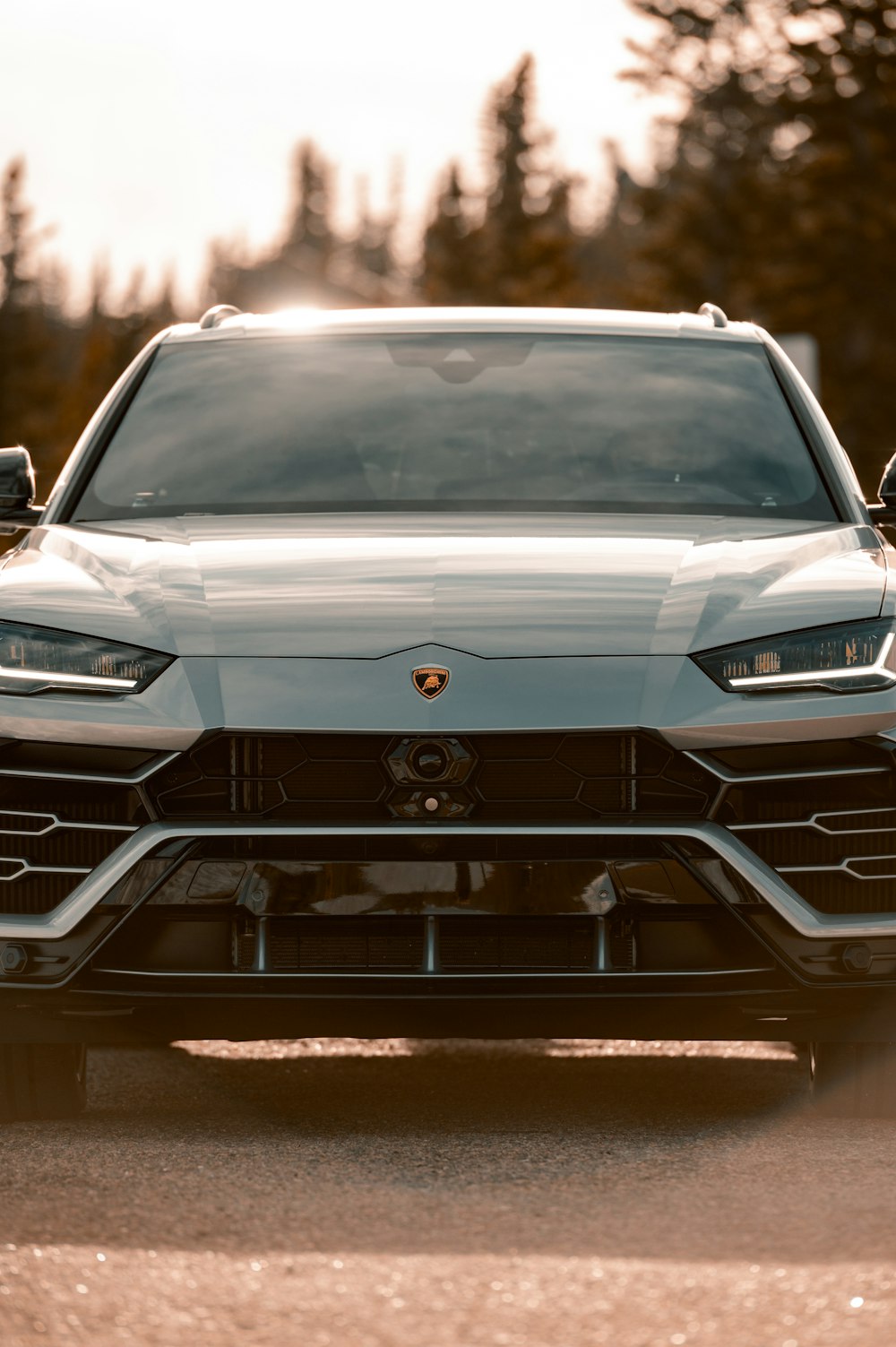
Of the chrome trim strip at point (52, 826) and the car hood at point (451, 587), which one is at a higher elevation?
the car hood at point (451, 587)

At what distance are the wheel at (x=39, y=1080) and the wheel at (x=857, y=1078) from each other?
1588mm

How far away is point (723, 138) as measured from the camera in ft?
214

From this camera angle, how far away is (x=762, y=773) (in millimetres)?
4297

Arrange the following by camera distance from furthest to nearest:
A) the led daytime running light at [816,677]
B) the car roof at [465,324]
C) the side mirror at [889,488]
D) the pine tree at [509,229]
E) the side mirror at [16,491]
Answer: the pine tree at [509,229] → the car roof at [465,324] → the side mirror at [16,491] → the side mirror at [889,488] → the led daytime running light at [816,677]

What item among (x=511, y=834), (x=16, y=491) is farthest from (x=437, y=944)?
(x=16, y=491)

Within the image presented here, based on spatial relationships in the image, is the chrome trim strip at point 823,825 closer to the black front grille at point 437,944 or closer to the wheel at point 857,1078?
the black front grille at point 437,944

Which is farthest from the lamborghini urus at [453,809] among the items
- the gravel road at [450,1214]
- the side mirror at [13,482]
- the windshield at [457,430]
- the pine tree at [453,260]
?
the pine tree at [453,260]

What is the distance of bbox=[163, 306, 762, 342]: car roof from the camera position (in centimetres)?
629

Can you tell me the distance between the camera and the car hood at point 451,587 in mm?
4445

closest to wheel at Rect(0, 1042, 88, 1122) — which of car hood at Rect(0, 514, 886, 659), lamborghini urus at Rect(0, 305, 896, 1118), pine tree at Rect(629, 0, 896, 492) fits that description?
lamborghini urus at Rect(0, 305, 896, 1118)

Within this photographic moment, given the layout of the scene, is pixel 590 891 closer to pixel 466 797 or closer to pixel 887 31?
pixel 466 797

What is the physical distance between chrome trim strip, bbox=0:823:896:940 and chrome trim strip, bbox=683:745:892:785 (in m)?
0.10

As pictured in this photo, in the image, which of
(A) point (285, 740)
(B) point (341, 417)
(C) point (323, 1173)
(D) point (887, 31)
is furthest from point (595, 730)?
(D) point (887, 31)

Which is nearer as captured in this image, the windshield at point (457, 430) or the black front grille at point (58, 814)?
the black front grille at point (58, 814)
